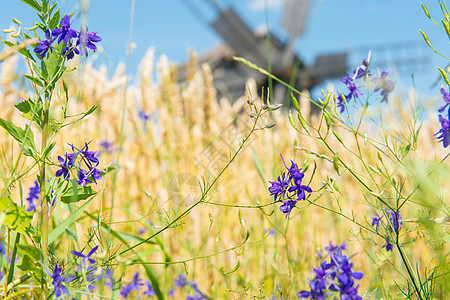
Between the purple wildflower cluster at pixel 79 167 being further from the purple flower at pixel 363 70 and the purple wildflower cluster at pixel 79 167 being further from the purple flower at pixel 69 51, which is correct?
the purple flower at pixel 363 70

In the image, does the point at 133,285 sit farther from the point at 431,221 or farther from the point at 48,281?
the point at 431,221

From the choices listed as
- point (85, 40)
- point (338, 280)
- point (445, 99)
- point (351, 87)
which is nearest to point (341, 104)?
point (351, 87)

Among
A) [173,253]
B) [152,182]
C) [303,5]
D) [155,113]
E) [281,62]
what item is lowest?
[173,253]

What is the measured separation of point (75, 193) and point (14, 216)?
0.28 feet

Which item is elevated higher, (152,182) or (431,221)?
(152,182)

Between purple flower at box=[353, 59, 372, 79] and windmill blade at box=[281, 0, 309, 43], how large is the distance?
1317cm

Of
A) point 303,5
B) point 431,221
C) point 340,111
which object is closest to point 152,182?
point 340,111

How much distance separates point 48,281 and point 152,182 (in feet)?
4.47

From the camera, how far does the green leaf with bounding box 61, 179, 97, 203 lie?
2.00 ft

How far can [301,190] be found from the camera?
0.64m

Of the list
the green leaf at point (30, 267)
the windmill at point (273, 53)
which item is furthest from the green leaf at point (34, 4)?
the windmill at point (273, 53)

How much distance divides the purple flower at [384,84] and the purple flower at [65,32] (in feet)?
1.87

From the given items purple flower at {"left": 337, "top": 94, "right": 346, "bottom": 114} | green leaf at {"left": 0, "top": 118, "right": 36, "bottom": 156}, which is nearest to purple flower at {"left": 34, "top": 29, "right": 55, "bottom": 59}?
green leaf at {"left": 0, "top": 118, "right": 36, "bottom": 156}

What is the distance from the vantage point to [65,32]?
0.60 meters
